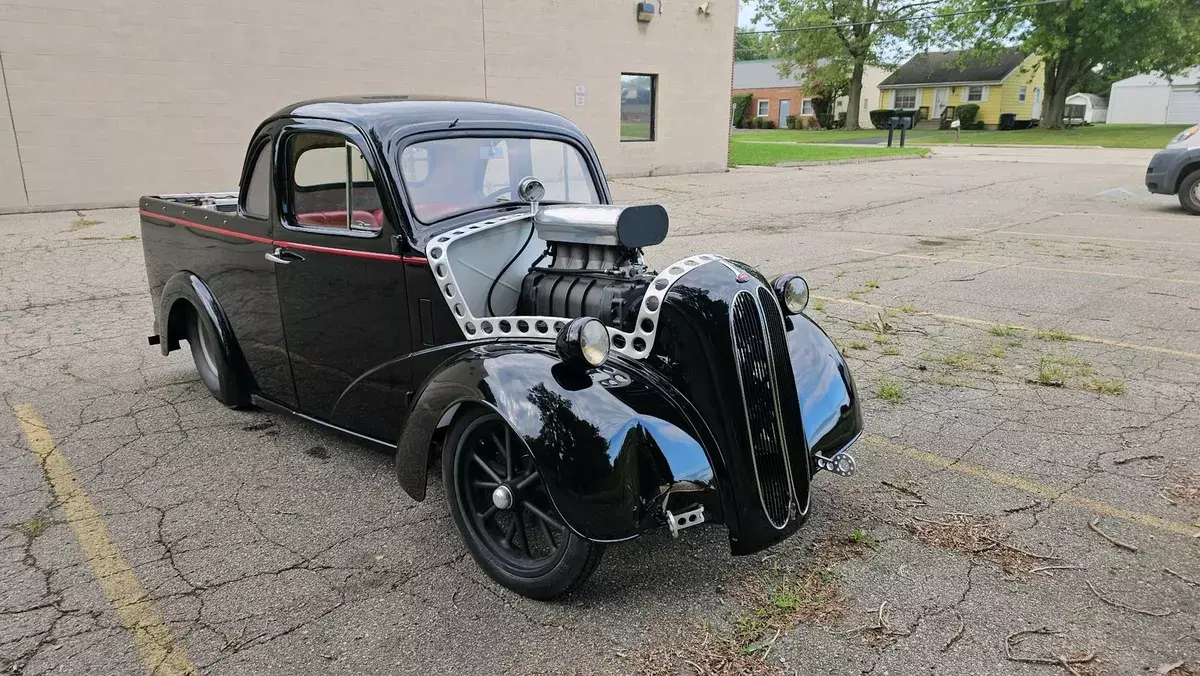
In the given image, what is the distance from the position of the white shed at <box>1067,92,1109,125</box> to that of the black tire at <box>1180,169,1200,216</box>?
50.3 meters

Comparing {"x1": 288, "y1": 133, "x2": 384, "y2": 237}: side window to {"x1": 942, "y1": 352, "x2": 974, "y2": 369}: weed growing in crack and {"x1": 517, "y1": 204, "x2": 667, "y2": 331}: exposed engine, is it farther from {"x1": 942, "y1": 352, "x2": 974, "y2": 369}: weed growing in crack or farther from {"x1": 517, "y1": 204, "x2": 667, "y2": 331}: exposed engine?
{"x1": 942, "y1": 352, "x2": 974, "y2": 369}: weed growing in crack

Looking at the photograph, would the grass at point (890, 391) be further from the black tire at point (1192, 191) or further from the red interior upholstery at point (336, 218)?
the black tire at point (1192, 191)

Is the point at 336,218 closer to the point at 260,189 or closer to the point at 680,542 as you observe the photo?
the point at 260,189

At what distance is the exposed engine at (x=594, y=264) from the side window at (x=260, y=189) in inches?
59.8

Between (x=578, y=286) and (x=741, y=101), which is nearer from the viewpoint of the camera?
(x=578, y=286)

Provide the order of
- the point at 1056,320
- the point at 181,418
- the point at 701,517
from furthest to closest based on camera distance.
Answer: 1. the point at 1056,320
2. the point at 181,418
3. the point at 701,517

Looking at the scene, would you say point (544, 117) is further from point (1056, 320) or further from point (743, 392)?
point (1056, 320)

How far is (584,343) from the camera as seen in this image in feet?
8.60

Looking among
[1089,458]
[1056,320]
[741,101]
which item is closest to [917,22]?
[741,101]

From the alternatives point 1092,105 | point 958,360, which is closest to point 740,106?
point 1092,105

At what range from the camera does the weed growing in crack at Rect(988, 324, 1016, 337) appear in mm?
5871

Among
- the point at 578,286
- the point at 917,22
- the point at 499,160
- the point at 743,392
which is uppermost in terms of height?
the point at 917,22

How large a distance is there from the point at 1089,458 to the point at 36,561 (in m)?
4.65

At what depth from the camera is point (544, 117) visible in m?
3.99
